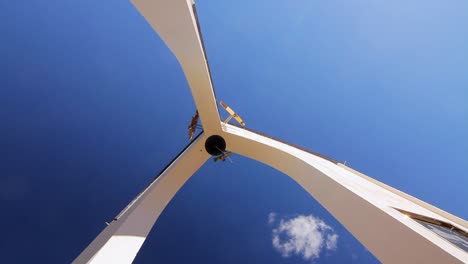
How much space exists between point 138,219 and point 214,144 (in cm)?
357

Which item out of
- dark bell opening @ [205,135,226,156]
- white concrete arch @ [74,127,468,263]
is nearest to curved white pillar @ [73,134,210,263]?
white concrete arch @ [74,127,468,263]

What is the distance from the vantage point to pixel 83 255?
5.48 m

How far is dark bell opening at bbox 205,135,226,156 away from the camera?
940cm

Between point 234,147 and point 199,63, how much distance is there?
3.86 meters

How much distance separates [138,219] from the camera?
6.86 meters

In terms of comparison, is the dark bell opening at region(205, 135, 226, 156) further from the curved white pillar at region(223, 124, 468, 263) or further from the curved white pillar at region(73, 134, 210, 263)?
the curved white pillar at region(223, 124, 468, 263)

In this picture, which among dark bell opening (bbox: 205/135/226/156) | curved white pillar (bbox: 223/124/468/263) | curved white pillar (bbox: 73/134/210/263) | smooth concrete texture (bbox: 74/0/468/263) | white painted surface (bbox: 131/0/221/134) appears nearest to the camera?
curved white pillar (bbox: 223/124/468/263)

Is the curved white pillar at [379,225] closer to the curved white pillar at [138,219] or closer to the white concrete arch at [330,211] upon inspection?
the white concrete arch at [330,211]

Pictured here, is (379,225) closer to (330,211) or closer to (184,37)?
(330,211)

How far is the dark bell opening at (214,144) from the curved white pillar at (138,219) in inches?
6.9

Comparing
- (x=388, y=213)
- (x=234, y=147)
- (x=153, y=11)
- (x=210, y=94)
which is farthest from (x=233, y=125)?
(x=388, y=213)

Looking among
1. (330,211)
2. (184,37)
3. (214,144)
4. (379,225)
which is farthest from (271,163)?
(379,225)

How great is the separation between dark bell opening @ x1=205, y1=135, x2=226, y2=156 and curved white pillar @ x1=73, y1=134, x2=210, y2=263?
17 cm

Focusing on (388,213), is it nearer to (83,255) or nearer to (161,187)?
(83,255)
